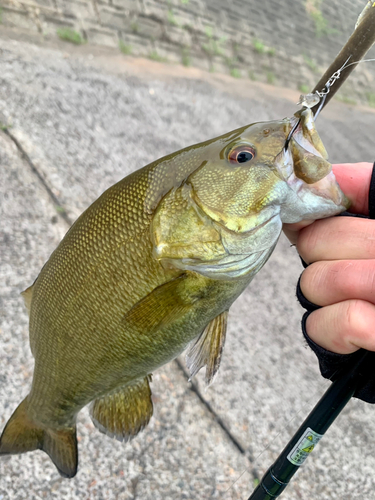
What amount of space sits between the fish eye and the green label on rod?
74 cm

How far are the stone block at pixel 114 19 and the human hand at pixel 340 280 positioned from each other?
491 centimetres

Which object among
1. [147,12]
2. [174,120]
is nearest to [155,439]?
[174,120]

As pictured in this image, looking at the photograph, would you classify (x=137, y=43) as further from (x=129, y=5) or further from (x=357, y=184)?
(x=357, y=184)

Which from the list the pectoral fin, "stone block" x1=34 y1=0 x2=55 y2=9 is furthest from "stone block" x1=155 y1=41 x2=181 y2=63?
the pectoral fin

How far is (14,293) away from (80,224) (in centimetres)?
121

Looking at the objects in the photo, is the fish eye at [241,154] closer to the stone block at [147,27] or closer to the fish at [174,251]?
the fish at [174,251]

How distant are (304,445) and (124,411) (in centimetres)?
59

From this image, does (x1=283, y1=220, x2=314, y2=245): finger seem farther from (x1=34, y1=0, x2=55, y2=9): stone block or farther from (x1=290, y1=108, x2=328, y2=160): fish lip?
(x1=34, y1=0, x2=55, y2=9): stone block

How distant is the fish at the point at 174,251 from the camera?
3.45 ft

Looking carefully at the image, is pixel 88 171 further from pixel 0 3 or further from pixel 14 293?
pixel 0 3

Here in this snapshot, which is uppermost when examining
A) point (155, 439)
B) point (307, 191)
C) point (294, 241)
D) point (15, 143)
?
point (307, 191)

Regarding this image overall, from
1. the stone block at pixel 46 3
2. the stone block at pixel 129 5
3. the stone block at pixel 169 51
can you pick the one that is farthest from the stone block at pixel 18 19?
the stone block at pixel 169 51

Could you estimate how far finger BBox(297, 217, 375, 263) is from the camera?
1058mm

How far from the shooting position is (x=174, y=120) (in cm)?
423
